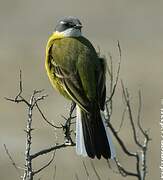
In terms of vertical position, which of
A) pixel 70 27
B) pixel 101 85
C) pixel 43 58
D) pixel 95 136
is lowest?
pixel 95 136

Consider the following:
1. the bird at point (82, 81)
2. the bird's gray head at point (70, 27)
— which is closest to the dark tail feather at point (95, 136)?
the bird at point (82, 81)

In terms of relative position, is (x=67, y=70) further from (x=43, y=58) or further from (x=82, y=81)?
(x=43, y=58)

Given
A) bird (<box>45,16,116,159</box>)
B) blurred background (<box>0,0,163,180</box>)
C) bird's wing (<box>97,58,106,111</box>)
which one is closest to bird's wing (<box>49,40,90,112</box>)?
bird (<box>45,16,116,159</box>)

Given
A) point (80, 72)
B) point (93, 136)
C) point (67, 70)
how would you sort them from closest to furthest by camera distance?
point (93, 136)
point (80, 72)
point (67, 70)

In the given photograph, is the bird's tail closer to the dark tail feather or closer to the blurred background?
the dark tail feather

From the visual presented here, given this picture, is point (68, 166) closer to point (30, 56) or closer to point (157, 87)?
point (157, 87)

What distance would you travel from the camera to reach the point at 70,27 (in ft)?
30.6

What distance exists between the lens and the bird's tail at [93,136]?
8.00 m

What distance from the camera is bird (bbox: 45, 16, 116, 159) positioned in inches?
319

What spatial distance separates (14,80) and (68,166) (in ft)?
18.5

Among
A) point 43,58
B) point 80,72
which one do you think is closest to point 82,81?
point 80,72

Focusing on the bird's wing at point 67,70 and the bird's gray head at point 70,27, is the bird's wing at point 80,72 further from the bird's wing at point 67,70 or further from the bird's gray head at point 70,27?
the bird's gray head at point 70,27

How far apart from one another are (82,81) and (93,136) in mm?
563

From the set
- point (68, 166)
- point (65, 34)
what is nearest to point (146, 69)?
point (68, 166)
